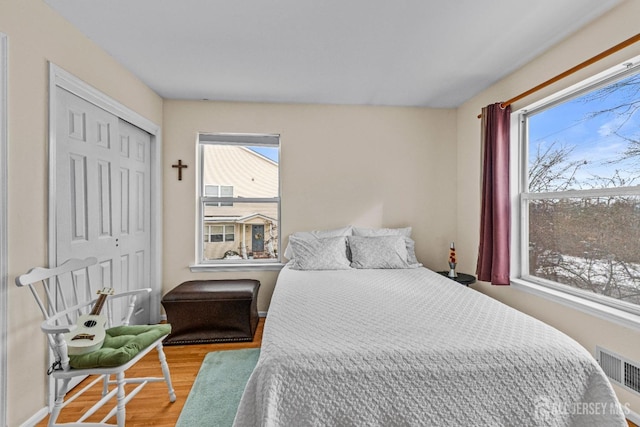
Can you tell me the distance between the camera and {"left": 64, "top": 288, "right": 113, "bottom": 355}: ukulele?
1.53 m

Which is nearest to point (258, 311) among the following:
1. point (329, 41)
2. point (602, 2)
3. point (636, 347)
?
point (329, 41)

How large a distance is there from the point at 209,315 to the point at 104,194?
52.7 inches

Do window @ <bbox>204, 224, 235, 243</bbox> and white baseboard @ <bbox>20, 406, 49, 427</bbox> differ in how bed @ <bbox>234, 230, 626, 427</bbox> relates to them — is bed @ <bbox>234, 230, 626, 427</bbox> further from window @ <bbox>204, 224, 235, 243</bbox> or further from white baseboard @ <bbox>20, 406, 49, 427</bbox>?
window @ <bbox>204, 224, 235, 243</bbox>

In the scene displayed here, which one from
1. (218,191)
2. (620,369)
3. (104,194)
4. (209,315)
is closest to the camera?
(620,369)

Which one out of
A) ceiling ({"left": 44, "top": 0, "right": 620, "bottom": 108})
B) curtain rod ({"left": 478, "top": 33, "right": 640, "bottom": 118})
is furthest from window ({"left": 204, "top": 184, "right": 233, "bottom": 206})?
curtain rod ({"left": 478, "top": 33, "right": 640, "bottom": 118})

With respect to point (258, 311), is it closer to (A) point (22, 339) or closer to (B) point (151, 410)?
(B) point (151, 410)

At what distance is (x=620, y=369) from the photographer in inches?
71.0

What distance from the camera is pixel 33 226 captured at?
174 centimetres

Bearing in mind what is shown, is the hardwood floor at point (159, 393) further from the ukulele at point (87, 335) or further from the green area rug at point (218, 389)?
the ukulele at point (87, 335)

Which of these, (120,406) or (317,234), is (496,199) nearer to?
(317,234)

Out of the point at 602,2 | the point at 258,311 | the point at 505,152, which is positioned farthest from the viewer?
the point at 258,311

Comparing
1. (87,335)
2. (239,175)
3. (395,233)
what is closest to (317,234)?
(395,233)

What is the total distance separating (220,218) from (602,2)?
3568mm

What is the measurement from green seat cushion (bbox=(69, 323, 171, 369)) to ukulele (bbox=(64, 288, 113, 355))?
32mm
